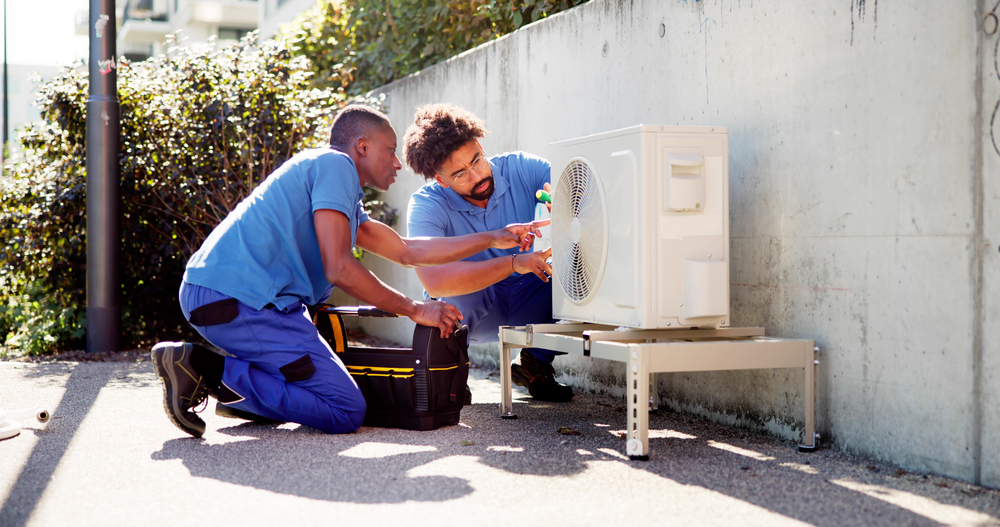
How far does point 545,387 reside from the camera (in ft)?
13.8

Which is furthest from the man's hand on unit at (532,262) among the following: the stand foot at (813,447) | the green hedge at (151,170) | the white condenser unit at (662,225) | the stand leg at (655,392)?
the green hedge at (151,170)

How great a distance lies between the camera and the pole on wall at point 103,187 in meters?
5.89

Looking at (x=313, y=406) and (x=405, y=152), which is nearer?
(x=313, y=406)

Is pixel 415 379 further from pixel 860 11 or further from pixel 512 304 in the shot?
pixel 860 11

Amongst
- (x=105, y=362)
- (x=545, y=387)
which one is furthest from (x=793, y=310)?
(x=105, y=362)

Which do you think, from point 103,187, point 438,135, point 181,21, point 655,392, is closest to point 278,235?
point 438,135

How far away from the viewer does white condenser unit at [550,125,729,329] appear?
2.85m

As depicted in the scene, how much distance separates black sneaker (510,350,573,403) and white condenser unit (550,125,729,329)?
117cm

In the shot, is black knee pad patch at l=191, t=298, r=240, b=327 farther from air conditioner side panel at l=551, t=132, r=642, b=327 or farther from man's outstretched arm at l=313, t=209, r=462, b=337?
air conditioner side panel at l=551, t=132, r=642, b=327

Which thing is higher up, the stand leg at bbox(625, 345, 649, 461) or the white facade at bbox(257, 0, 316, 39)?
the white facade at bbox(257, 0, 316, 39)

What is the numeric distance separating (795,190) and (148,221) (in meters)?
5.05

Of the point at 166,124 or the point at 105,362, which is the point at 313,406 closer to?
the point at 105,362

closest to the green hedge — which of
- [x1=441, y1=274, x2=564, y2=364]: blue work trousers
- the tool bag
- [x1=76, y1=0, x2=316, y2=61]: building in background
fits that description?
[x1=441, y1=274, x2=564, y2=364]: blue work trousers

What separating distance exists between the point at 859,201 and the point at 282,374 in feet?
7.19
